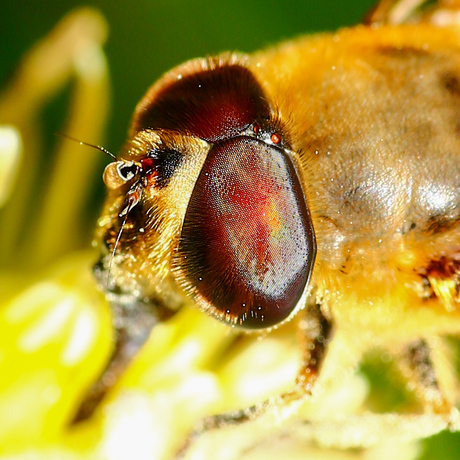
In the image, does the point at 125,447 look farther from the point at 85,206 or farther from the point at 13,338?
the point at 85,206

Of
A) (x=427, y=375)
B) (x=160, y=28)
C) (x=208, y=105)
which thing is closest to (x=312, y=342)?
(x=427, y=375)

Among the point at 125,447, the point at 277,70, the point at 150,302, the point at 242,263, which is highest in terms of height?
the point at 277,70

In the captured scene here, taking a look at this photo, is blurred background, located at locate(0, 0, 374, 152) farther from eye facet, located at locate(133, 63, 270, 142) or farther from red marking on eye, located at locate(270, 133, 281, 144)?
red marking on eye, located at locate(270, 133, 281, 144)

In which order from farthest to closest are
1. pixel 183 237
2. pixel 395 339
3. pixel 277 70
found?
pixel 395 339 < pixel 277 70 < pixel 183 237

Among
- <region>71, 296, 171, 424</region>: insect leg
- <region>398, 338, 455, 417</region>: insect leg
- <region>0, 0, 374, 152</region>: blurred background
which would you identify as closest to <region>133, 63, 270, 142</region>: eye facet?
<region>71, 296, 171, 424</region>: insect leg

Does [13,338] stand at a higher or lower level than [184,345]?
higher

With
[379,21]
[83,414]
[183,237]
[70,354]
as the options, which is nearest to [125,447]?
[83,414]

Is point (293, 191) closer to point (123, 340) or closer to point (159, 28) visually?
point (123, 340)
